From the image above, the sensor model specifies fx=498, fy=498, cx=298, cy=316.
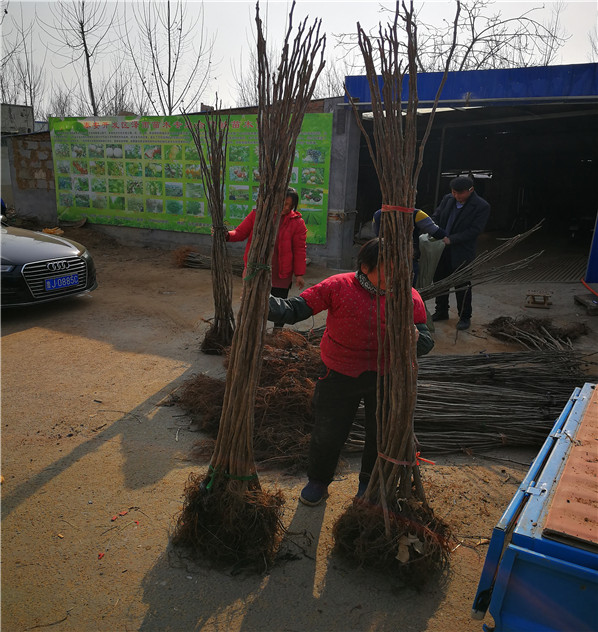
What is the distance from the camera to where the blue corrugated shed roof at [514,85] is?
6.02m

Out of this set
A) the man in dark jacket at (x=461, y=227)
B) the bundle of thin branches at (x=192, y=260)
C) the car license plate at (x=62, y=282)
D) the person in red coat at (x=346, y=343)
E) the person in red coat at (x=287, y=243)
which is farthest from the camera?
the bundle of thin branches at (x=192, y=260)

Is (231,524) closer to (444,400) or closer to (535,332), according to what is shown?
(444,400)

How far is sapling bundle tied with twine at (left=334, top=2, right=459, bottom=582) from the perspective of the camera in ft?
6.18

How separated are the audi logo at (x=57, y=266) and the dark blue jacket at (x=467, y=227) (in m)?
4.23

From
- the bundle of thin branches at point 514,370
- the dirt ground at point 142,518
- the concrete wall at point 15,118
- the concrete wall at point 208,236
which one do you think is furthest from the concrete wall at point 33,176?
the bundle of thin branches at point 514,370

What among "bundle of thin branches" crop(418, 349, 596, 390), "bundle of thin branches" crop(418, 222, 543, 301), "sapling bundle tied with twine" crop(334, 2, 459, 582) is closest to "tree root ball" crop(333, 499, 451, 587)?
"sapling bundle tied with twine" crop(334, 2, 459, 582)

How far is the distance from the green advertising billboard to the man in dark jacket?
3053 mm

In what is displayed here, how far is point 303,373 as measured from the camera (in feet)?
11.7

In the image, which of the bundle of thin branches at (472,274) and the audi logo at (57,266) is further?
the audi logo at (57,266)

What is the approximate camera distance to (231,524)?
2.09m

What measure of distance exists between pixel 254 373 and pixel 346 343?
45 centimetres

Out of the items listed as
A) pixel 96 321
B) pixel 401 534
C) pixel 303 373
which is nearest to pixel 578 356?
pixel 303 373

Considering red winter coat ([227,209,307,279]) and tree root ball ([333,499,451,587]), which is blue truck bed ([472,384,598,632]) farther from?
red winter coat ([227,209,307,279])

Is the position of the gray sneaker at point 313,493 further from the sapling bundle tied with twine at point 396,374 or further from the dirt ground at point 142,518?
the sapling bundle tied with twine at point 396,374
